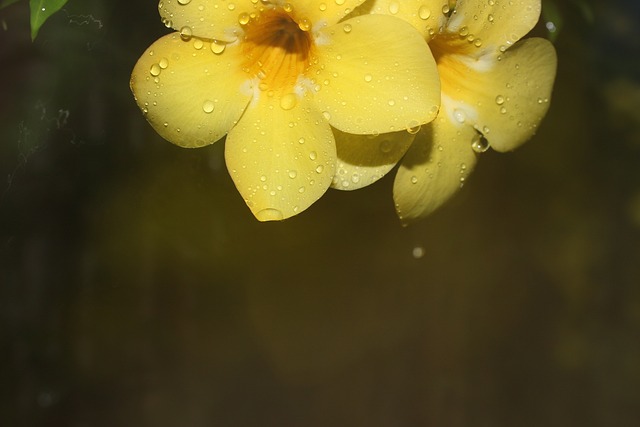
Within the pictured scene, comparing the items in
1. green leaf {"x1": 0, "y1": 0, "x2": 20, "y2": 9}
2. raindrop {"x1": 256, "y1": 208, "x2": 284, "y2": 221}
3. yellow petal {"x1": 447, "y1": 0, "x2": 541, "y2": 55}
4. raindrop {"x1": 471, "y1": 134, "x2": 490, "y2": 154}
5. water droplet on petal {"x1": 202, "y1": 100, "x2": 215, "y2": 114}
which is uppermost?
yellow petal {"x1": 447, "y1": 0, "x2": 541, "y2": 55}

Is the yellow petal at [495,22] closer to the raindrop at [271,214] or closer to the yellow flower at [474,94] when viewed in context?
the yellow flower at [474,94]

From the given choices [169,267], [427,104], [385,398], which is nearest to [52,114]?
[169,267]

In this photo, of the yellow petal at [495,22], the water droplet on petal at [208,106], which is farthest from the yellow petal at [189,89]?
the yellow petal at [495,22]

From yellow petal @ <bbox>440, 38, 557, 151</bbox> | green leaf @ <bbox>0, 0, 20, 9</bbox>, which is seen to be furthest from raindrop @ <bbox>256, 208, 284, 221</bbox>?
green leaf @ <bbox>0, 0, 20, 9</bbox>

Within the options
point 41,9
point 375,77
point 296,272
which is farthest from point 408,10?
point 296,272

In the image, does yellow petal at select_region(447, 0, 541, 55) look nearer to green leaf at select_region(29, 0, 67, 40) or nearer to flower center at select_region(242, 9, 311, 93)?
flower center at select_region(242, 9, 311, 93)

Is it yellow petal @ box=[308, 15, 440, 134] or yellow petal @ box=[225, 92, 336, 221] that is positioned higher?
yellow petal @ box=[308, 15, 440, 134]
